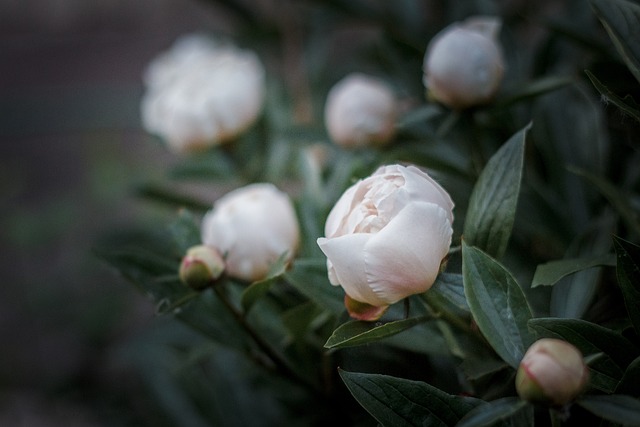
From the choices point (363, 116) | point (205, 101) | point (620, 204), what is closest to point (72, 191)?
point (205, 101)

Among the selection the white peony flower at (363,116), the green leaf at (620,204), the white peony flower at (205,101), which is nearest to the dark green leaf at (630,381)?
the green leaf at (620,204)

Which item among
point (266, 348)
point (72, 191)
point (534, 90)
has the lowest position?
point (72, 191)

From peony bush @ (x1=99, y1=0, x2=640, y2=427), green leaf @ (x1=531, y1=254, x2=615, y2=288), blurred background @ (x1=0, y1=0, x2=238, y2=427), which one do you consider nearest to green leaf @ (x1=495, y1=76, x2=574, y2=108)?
peony bush @ (x1=99, y1=0, x2=640, y2=427)

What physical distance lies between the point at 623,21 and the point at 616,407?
6.1 inches

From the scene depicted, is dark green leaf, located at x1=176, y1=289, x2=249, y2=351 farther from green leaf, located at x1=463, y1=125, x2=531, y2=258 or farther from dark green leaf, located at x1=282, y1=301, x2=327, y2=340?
green leaf, located at x1=463, y1=125, x2=531, y2=258

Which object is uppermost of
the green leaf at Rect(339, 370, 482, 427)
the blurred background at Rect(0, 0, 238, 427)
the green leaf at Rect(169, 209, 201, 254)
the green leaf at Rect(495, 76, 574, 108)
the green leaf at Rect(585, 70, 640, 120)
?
the green leaf at Rect(585, 70, 640, 120)

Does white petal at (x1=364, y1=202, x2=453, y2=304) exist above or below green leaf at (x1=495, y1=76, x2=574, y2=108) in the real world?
below

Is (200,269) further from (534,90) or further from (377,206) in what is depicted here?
(534,90)

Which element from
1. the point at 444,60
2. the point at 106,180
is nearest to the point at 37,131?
the point at 106,180

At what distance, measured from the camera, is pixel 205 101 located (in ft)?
1.69

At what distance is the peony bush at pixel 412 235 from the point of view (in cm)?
27

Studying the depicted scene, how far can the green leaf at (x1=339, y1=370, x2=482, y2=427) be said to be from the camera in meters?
0.27

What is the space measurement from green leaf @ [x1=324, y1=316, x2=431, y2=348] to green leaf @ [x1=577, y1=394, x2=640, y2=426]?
0.23 feet

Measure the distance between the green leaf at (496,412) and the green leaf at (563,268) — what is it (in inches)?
2.2
